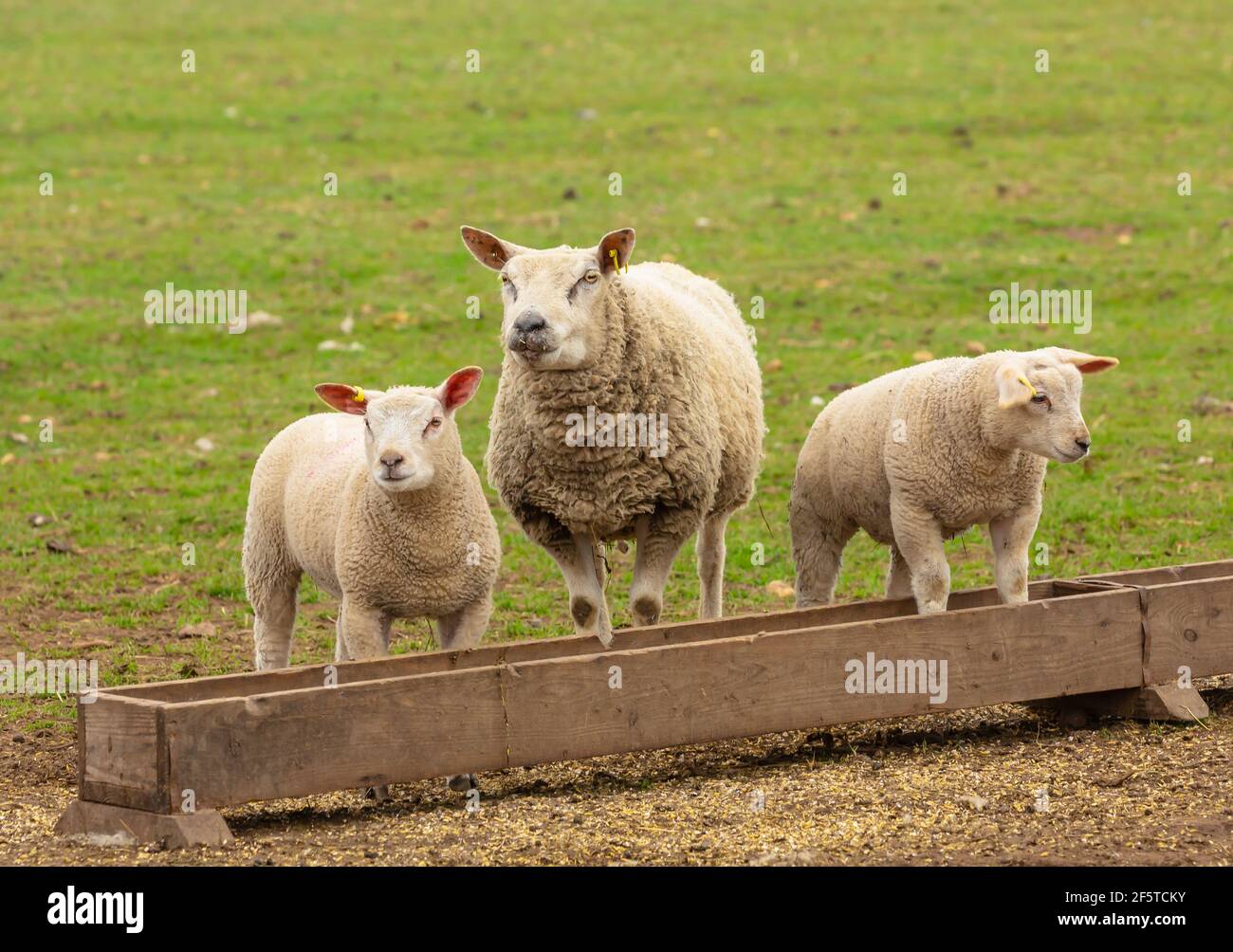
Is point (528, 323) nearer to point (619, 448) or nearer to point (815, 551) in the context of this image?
point (619, 448)

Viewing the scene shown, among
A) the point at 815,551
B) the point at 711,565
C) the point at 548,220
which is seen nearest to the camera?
the point at 815,551

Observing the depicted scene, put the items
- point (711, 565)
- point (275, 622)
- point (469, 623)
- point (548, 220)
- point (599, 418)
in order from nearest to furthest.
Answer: point (469, 623) → point (599, 418) → point (275, 622) → point (711, 565) → point (548, 220)

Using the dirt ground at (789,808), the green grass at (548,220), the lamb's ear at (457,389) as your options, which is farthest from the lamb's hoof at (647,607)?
the green grass at (548,220)

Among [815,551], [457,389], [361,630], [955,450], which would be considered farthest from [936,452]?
[361,630]

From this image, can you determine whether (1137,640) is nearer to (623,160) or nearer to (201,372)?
(201,372)

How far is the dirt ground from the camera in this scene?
6.10 m

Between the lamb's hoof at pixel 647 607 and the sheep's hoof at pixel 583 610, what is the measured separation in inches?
7.9

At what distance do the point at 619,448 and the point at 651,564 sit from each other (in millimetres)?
654

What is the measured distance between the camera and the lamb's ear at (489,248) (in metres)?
7.71

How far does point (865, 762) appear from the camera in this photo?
734cm

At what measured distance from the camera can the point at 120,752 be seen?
6.32 metres

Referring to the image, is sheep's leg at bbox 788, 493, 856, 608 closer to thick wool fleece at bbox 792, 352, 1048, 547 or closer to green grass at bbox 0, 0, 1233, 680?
thick wool fleece at bbox 792, 352, 1048, 547

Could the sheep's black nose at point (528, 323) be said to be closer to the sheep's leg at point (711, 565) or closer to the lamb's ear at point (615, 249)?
the lamb's ear at point (615, 249)
